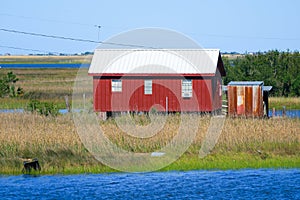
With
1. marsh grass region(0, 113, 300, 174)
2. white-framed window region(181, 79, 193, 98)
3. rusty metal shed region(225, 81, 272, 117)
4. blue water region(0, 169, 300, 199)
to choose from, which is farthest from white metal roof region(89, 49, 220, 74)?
blue water region(0, 169, 300, 199)

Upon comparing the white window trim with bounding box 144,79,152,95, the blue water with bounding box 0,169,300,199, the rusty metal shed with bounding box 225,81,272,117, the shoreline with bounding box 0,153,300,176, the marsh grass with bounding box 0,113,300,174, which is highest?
the white window trim with bounding box 144,79,152,95

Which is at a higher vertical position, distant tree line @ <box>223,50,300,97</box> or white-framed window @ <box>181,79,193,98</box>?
distant tree line @ <box>223,50,300,97</box>

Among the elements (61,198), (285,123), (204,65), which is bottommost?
(61,198)

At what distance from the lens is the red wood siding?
129 feet

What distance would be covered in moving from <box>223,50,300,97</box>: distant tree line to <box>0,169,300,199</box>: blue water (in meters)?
31.8

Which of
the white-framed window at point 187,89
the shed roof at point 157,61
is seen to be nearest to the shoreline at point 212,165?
the shed roof at point 157,61

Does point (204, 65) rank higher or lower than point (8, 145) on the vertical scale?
higher

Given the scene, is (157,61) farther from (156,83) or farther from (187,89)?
(187,89)

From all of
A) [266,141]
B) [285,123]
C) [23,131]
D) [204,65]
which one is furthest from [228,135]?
[204,65]

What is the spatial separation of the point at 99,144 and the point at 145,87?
557 inches

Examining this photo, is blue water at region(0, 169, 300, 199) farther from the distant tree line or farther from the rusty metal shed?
the distant tree line

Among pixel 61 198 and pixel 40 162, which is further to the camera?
pixel 40 162

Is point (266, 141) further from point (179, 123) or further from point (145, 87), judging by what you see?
point (145, 87)

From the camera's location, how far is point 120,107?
131 ft
